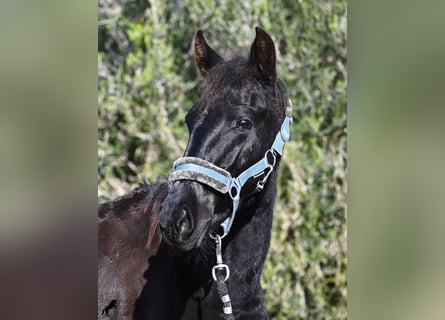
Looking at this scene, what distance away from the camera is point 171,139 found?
214 cm

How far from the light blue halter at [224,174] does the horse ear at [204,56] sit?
0.34 m

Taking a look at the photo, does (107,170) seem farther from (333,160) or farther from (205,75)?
(333,160)

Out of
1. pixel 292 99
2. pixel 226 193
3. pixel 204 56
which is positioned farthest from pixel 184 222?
pixel 292 99

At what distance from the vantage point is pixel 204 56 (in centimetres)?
200

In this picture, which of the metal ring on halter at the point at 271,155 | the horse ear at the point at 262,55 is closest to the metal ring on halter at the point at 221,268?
the metal ring on halter at the point at 271,155

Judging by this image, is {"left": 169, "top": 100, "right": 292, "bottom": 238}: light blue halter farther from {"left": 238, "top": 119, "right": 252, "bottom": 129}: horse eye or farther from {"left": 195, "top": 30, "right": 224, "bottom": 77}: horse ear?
{"left": 195, "top": 30, "right": 224, "bottom": 77}: horse ear

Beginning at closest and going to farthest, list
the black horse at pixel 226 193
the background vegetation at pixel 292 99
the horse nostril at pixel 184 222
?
1. the horse nostril at pixel 184 222
2. the black horse at pixel 226 193
3. the background vegetation at pixel 292 99

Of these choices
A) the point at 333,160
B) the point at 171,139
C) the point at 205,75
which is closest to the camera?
the point at 205,75

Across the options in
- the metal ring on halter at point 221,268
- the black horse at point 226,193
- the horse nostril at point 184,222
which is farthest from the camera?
the metal ring on halter at point 221,268

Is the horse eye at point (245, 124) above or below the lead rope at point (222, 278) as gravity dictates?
above

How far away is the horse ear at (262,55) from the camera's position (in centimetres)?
193

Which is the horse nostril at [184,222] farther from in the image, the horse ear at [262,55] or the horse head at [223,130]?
the horse ear at [262,55]
